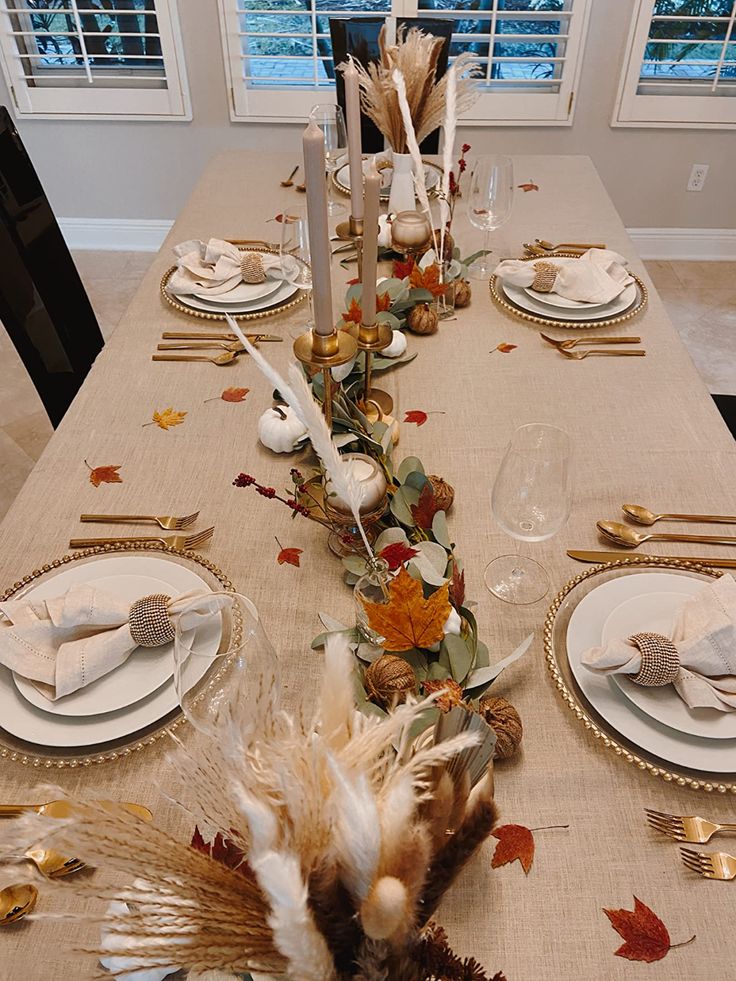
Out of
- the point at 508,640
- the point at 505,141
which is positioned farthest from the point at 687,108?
the point at 508,640

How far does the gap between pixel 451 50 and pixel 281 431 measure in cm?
232

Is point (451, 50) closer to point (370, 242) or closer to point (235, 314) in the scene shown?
point (235, 314)

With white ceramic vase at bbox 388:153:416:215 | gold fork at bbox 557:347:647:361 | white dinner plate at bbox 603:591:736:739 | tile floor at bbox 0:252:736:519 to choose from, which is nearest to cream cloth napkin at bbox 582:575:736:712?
white dinner plate at bbox 603:591:736:739

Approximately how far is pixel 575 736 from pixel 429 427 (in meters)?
0.52

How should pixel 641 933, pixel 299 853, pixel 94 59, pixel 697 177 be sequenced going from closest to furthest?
1. pixel 299 853
2. pixel 641 933
3. pixel 94 59
4. pixel 697 177

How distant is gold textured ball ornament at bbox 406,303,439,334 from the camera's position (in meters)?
1.33

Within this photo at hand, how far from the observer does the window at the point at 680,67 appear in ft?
8.88

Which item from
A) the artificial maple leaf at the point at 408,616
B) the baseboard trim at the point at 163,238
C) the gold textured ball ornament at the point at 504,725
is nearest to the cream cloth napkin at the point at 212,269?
the artificial maple leaf at the point at 408,616

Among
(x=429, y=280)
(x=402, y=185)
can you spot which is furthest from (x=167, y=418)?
(x=402, y=185)

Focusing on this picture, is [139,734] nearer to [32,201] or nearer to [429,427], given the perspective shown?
[429,427]

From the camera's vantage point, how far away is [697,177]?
304 cm

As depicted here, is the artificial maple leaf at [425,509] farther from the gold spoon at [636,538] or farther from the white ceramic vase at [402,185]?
the white ceramic vase at [402,185]

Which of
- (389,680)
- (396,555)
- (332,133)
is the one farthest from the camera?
(332,133)

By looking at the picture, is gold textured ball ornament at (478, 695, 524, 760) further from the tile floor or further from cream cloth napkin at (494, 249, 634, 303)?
the tile floor
